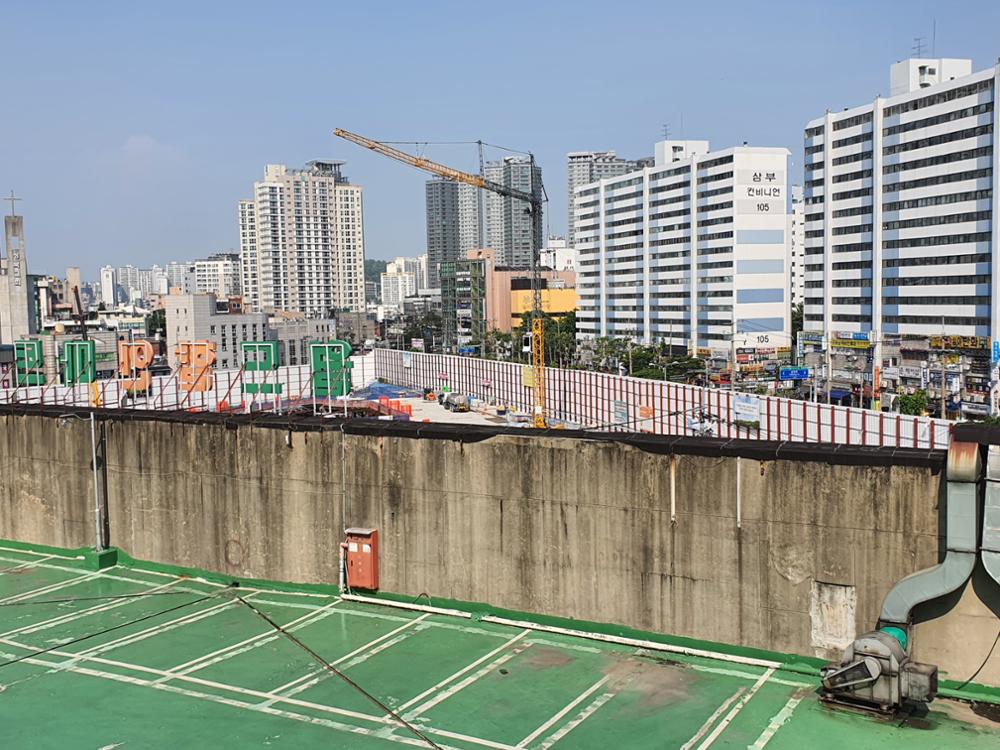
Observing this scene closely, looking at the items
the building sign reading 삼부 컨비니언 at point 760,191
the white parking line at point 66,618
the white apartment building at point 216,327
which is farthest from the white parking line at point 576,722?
the white apartment building at point 216,327

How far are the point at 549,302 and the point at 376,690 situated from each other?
586ft

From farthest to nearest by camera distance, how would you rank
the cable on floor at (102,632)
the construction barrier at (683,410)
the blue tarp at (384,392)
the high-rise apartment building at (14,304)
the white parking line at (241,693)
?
the high-rise apartment building at (14,304) → the blue tarp at (384,392) → the construction barrier at (683,410) → the cable on floor at (102,632) → the white parking line at (241,693)

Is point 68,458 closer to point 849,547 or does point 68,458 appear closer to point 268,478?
point 268,478

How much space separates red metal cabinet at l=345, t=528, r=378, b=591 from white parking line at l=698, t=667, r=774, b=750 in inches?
291

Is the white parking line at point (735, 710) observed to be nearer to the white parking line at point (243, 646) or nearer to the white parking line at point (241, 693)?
the white parking line at point (241, 693)

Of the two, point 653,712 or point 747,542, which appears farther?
point 747,542

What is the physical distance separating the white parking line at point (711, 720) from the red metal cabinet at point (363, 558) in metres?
7.35

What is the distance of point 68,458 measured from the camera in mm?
22219

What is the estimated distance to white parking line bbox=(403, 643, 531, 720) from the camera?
12914 mm

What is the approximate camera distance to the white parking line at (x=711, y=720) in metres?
11.6

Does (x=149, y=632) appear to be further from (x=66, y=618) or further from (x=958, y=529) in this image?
(x=958, y=529)

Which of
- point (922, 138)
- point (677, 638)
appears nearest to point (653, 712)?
point (677, 638)

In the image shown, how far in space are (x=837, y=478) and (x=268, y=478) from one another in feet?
36.0

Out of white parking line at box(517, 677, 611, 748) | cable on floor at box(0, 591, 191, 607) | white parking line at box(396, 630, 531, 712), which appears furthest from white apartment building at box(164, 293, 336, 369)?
white parking line at box(517, 677, 611, 748)
